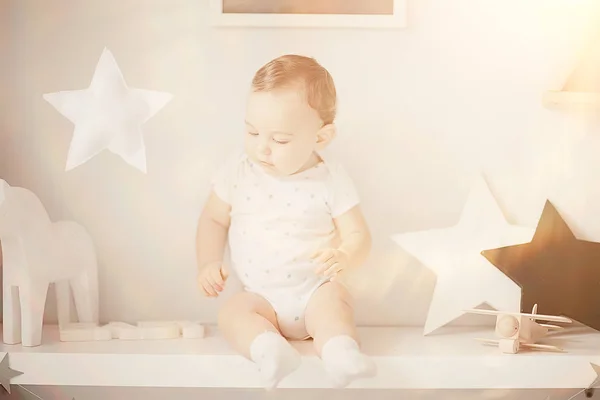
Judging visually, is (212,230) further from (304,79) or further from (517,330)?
(517,330)

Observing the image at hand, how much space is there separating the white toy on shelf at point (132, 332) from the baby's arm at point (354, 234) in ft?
0.94

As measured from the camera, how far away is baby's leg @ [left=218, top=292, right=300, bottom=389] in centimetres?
119

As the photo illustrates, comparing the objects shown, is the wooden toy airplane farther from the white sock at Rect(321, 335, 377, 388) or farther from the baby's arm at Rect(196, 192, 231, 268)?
the baby's arm at Rect(196, 192, 231, 268)

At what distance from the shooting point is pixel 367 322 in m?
1.51

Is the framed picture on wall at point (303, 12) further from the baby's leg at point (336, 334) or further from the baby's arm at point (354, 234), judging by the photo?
the baby's leg at point (336, 334)

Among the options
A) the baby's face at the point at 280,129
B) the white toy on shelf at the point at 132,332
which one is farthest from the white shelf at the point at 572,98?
the white toy on shelf at the point at 132,332

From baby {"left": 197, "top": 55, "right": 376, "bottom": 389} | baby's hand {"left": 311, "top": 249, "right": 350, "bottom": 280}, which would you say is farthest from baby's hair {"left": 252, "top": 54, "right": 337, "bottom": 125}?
baby's hand {"left": 311, "top": 249, "right": 350, "bottom": 280}

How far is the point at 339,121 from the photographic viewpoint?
4.84 feet

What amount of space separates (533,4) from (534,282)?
1.63 ft

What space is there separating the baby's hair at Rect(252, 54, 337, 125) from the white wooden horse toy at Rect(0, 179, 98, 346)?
41 centimetres

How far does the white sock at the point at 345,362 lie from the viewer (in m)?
1.18

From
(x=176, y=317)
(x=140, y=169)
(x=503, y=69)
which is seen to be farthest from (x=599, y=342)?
(x=140, y=169)

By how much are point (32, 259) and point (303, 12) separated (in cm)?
63

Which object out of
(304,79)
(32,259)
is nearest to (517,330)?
(304,79)
